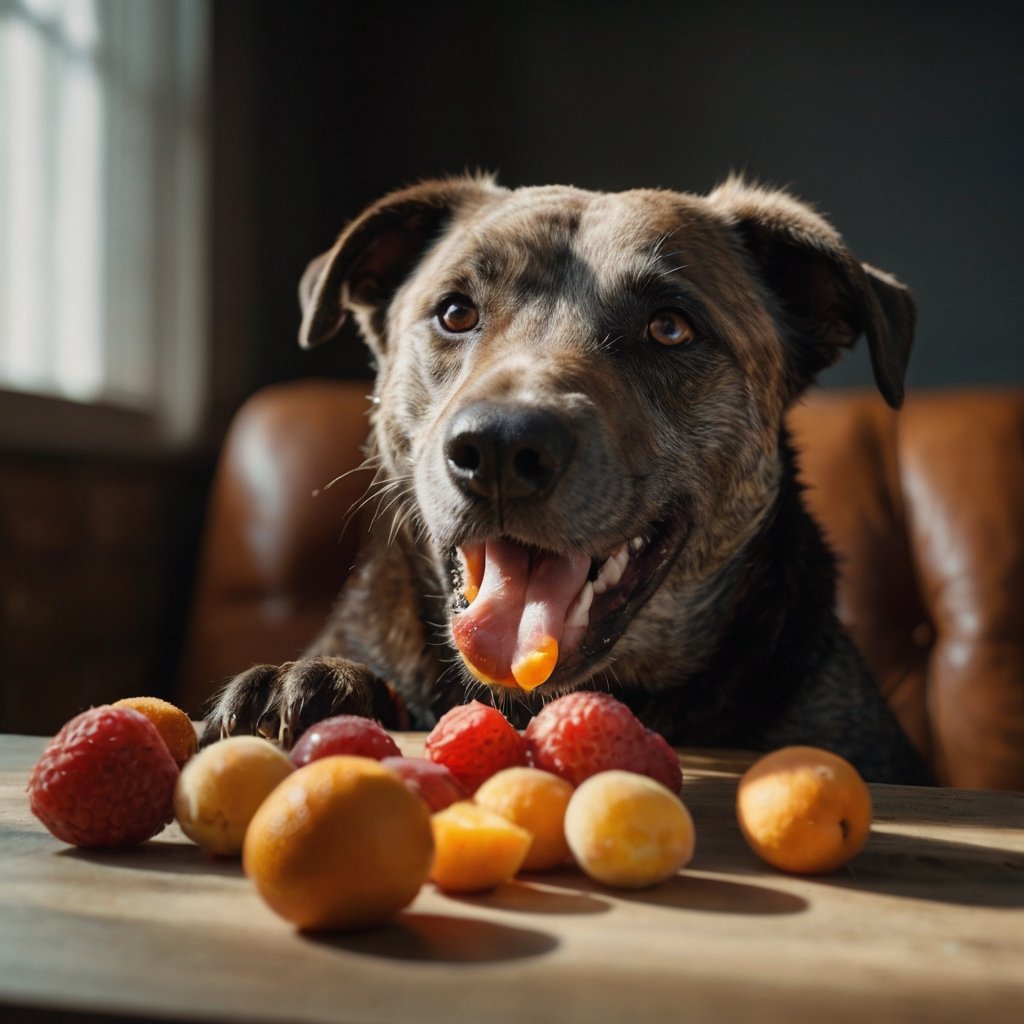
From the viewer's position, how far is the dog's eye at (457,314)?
5.36 ft

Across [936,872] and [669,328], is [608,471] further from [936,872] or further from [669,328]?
[936,872]

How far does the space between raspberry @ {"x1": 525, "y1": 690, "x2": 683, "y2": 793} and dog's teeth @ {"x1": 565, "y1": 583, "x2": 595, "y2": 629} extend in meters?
0.35

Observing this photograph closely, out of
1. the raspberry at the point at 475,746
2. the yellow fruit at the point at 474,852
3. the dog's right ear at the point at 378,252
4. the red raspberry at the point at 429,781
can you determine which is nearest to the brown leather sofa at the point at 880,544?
the dog's right ear at the point at 378,252

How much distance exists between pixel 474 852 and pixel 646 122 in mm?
3405

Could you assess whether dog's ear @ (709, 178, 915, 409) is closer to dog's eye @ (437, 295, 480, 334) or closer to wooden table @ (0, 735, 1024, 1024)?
dog's eye @ (437, 295, 480, 334)

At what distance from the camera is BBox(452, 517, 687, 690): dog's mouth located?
121 centimetres

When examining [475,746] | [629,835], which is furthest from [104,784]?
[629,835]

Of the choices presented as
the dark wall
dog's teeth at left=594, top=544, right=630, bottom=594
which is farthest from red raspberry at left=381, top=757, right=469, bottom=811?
the dark wall

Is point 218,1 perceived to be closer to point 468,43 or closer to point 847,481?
point 468,43

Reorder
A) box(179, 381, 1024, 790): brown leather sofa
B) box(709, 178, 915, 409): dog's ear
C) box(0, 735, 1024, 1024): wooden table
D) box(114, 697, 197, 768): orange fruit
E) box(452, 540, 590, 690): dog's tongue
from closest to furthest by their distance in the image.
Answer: box(0, 735, 1024, 1024): wooden table → box(114, 697, 197, 768): orange fruit → box(452, 540, 590, 690): dog's tongue → box(709, 178, 915, 409): dog's ear → box(179, 381, 1024, 790): brown leather sofa

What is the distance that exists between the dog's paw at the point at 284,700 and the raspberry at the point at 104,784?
1.17 ft

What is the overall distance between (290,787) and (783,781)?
0.39 m

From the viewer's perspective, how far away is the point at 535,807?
0.80 m

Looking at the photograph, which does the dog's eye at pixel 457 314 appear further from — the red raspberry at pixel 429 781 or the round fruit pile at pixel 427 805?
the red raspberry at pixel 429 781
